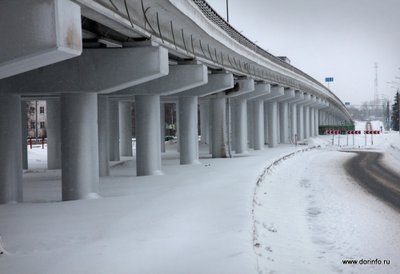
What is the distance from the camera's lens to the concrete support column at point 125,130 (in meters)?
48.2

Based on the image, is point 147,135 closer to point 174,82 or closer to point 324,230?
point 174,82

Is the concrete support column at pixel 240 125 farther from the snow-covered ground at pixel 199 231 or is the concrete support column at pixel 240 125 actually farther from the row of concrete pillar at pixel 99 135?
the snow-covered ground at pixel 199 231

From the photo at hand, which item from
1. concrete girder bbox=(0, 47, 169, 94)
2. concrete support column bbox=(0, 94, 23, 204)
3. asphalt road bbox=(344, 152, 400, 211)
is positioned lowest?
asphalt road bbox=(344, 152, 400, 211)

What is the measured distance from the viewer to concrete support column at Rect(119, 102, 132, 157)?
48219mm

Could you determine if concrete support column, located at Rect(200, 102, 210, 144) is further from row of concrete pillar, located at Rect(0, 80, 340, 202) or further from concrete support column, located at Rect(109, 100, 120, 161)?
concrete support column, located at Rect(109, 100, 120, 161)

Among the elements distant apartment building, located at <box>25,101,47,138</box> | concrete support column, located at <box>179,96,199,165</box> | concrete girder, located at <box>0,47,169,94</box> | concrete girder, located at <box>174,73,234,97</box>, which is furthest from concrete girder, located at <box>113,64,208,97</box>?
distant apartment building, located at <box>25,101,47,138</box>

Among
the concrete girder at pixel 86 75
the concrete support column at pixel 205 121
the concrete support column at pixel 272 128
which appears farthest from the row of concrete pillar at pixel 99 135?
the concrete support column at pixel 205 121

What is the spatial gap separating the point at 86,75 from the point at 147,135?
877 centimetres

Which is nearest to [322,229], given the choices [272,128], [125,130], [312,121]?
[125,130]

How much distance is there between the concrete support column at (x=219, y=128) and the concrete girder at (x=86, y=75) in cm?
2043

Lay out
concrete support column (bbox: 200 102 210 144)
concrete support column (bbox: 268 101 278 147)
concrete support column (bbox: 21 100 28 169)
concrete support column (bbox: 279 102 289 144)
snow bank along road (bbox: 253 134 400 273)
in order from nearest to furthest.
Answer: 1. snow bank along road (bbox: 253 134 400 273)
2. concrete support column (bbox: 21 100 28 169)
3. concrete support column (bbox: 268 101 278 147)
4. concrete support column (bbox: 200 102 210 144)
5. concrete support column (bbox: 279 102 289 144)

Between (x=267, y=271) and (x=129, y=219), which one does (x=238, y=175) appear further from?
(x=267, y=271)

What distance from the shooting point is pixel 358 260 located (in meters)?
10.2

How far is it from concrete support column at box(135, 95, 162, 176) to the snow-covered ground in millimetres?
4598
